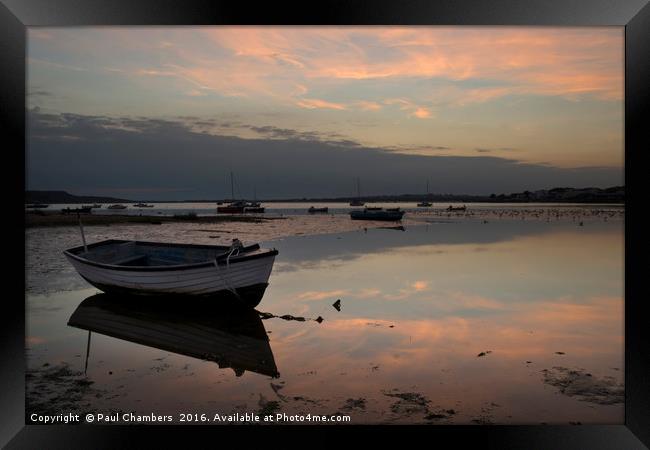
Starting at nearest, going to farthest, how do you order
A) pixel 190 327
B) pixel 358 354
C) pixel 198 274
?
pixel 358 354
pixel 190 327
pixel 198 274

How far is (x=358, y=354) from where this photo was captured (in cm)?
668

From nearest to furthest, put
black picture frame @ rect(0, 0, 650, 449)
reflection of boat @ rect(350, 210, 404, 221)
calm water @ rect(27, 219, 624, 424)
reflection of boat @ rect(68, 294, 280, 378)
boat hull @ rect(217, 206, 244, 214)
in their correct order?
black picture frame @ rect(0, 0, 650, 449)
calm water @ rect(27, 219, 624, 424)
reflection of boat @ rect(68, 294, 280, 378)
reflection of boat @ rect(350, 210, 404, 221)
boat hull @ rect(217, 206, 244, 214)

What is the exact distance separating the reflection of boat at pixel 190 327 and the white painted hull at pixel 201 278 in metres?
0.36

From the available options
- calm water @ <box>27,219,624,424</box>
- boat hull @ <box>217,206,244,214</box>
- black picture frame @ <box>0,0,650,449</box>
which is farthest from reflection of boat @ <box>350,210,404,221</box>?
black picture frame @ <box>0,0,650,449</box>

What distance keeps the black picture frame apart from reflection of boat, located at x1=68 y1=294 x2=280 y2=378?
2363mm

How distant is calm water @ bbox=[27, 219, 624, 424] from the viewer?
504 cm

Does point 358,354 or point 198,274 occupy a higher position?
point 198,274

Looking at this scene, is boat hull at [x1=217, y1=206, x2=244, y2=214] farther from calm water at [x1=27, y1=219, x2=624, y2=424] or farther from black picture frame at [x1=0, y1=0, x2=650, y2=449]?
black picture frame at [x1=0, y1=0, x2=650, y2=449]

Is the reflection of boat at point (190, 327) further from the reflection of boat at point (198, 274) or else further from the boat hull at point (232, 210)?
the boat hull at point (232, 210)

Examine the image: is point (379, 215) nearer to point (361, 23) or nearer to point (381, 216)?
point (381, 216)

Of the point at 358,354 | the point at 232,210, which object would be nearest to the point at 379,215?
the point at 232,210

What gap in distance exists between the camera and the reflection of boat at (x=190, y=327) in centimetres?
659

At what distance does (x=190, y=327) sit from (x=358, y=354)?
3213mm

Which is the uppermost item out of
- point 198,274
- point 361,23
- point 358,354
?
point 361,23
